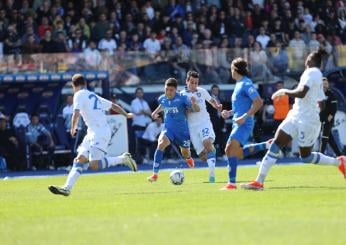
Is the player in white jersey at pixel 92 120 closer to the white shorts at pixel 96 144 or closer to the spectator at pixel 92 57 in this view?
the white shorts at pixel 96 144

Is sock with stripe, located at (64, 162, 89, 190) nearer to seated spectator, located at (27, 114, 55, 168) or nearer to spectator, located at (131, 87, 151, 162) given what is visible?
seated spectator, located at (27, 114, 55, 168)

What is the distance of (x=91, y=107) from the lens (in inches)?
771

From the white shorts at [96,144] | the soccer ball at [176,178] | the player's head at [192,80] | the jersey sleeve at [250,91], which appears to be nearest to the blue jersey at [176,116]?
the player's head at [192,80]

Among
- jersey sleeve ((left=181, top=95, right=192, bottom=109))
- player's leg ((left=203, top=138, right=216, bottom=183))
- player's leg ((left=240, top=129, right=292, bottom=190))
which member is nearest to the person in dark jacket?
player's leg ((left=203, top=138, right=216, bottom=183))

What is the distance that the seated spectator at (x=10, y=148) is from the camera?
3147cm

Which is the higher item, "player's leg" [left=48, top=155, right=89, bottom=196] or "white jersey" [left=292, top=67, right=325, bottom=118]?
"white jersey" [left=292, top=67, right=325, bottom=118]

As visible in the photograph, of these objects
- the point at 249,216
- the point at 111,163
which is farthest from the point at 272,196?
the point at 111,163

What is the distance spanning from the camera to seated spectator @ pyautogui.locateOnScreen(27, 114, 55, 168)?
3172 cm

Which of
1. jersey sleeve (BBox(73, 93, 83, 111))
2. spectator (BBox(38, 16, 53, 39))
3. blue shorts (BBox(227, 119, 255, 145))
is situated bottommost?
blue shorts (BBox(227, 119, 255, 145))

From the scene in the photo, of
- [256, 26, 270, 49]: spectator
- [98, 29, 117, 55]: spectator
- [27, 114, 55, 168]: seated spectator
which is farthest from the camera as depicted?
[256, 26, 270, 49]: spectator

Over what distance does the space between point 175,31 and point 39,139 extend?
6400mm

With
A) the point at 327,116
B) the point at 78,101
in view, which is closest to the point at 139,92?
the point at 327,116

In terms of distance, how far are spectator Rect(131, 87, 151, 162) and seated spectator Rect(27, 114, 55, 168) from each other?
280 centimetres

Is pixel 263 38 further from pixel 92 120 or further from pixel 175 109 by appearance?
pixel 92 120
